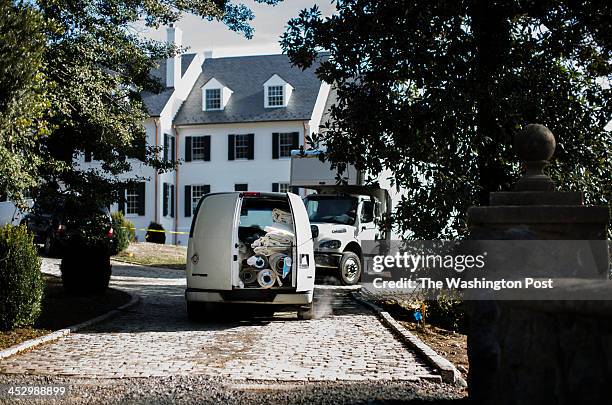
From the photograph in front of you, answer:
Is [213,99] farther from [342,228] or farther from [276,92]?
[342,228]

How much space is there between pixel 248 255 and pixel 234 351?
3.15 metres

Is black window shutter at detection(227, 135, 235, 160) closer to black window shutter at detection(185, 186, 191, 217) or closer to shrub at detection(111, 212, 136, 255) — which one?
black window shutter at detection(185, 186, 191, 217)

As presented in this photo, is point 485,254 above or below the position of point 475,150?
below

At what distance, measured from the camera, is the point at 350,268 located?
775 inches

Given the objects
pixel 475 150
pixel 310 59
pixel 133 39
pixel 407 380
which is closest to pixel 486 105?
pixel 475 150

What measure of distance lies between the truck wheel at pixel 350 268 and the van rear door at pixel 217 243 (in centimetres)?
812

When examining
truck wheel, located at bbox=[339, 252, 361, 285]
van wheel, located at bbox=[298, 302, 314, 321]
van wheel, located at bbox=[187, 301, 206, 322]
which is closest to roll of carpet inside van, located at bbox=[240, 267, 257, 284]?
van wheel, located at bbox=[187, 301, 206, 322]

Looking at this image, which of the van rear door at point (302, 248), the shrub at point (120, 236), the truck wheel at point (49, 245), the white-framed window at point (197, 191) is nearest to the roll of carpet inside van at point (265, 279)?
the van rear door at point (302, 248)

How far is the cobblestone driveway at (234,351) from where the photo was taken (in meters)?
7.64

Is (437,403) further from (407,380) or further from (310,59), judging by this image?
(310,59)

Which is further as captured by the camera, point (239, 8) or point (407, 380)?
point (239, 8)

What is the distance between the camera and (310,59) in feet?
42.8

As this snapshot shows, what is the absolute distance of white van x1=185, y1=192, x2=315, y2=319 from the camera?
11.5 m

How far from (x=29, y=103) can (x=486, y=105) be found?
21.8ft
